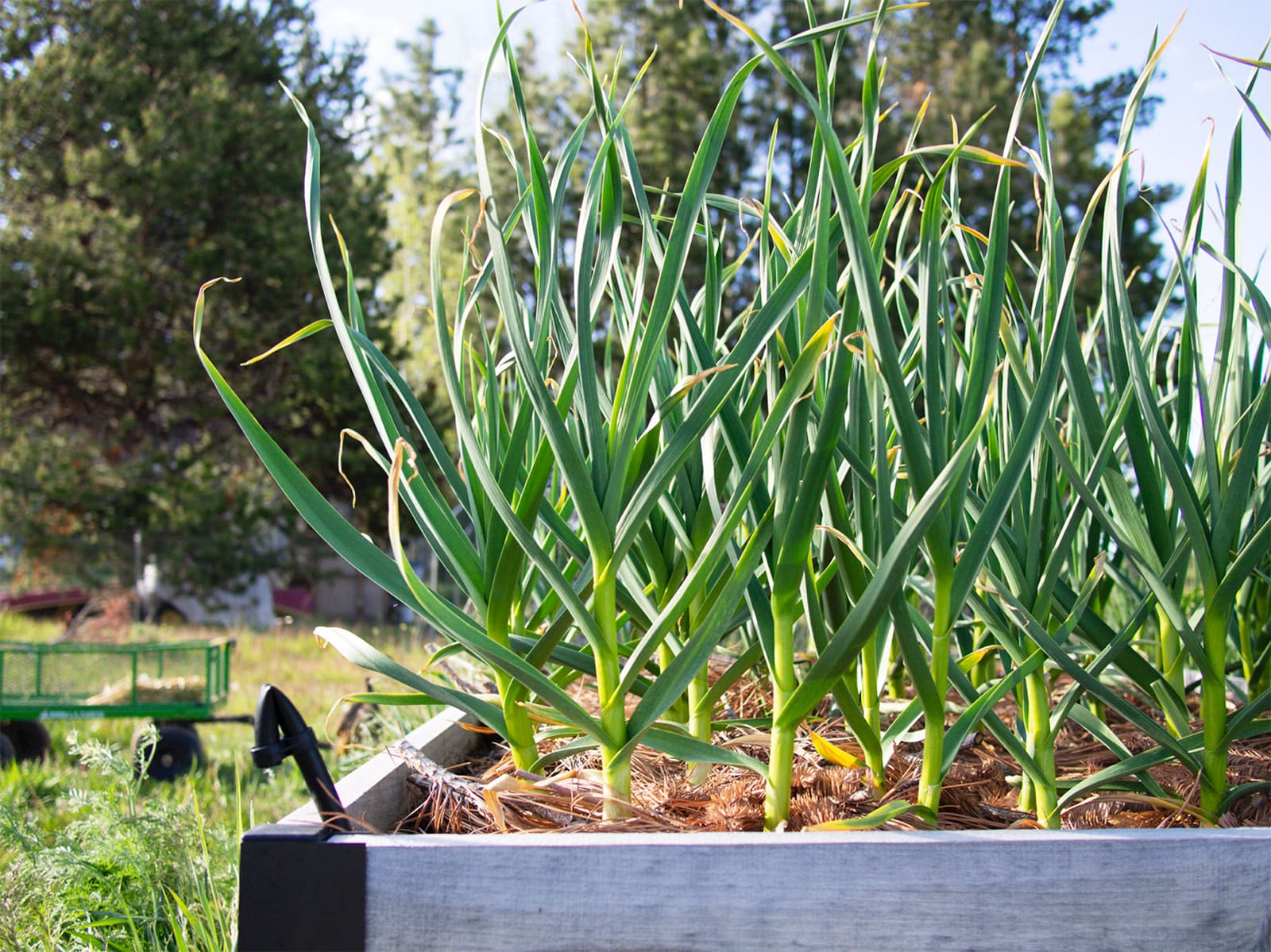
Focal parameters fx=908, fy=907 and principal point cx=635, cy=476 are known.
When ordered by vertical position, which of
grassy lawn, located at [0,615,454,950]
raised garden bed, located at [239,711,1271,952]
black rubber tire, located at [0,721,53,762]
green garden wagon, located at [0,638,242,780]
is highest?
raised garden bed, located at [239,711,1271,952]

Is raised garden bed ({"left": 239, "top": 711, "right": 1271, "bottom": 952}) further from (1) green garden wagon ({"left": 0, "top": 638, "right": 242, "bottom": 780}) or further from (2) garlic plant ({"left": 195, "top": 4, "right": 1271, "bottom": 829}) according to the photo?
(1) green garden wagon ({"left": 0, "top": 638, "right": 242, "bottom": 780})

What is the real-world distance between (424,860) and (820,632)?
307 millimetres

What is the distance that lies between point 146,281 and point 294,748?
9678mm

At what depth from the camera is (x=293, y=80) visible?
36.8 ft

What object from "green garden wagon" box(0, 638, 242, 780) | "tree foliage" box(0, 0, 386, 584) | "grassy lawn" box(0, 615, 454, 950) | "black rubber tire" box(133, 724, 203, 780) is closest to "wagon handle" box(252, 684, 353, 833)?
"grassy lawn" box(0, 615, 454, 950)

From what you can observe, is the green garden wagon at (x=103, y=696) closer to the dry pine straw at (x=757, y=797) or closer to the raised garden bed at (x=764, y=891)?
the dry pine straw at (x=757, y=797)

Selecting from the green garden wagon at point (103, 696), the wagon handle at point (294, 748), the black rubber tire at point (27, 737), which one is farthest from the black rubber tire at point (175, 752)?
the wagon handle at point (294, 748)

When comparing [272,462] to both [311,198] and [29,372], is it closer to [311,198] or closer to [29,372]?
[311,198]

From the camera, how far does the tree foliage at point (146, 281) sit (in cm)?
890

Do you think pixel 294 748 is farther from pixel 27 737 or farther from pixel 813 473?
pixel 27 737

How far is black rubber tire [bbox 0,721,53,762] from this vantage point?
3719 millimetres

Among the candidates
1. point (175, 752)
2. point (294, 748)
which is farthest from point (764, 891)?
point (175, 752)

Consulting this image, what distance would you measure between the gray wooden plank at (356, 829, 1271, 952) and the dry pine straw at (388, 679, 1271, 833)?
9cm

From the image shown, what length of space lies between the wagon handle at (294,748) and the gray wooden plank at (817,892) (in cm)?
6
